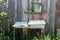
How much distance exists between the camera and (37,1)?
583cm

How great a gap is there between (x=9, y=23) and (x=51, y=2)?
1461 mm

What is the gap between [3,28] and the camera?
5938mm

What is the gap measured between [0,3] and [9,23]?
0.68 metres

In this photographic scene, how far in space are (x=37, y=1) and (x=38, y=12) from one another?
13.5 inches

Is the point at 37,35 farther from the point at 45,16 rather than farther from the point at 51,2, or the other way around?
the point at 51,2

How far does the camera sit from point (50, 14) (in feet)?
19.3

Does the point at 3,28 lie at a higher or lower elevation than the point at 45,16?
lower

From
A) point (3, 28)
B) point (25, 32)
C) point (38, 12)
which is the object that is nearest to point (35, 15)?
point (38, 12)

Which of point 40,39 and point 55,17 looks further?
point 55,17

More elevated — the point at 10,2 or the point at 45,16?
the point at 10,2

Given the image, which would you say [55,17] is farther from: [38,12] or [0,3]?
[0,3]

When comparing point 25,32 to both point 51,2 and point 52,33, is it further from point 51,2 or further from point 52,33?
point 51,2

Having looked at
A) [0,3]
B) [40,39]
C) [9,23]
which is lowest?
[40,39]

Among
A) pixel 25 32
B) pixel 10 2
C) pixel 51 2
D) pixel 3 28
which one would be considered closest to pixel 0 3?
pixel 10 2
